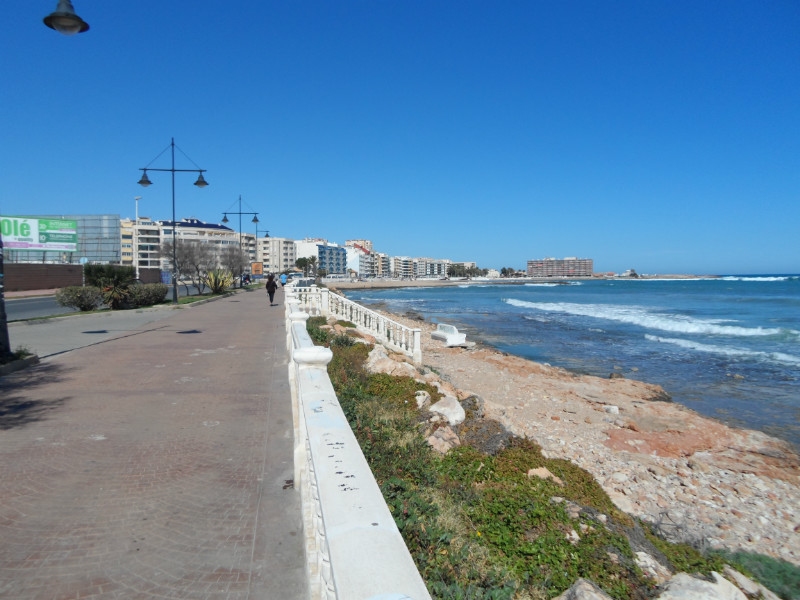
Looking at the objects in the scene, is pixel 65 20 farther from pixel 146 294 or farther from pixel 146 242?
pixel 146 242

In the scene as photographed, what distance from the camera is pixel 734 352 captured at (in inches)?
812

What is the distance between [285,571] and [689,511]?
5524 mm

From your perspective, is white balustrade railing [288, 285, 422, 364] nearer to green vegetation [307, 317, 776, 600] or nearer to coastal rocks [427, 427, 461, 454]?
coastal rocks [427, 427, 461, 454]

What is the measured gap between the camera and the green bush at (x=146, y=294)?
20.5 m

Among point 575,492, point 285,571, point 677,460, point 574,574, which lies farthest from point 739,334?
point 285,571

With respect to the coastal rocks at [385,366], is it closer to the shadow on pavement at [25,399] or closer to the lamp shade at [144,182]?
the shadow on pavement at [25,399]

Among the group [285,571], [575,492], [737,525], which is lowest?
[737,525]

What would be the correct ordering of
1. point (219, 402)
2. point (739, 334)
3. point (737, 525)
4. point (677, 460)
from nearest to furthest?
1. point (737, 525)
2. point (219, 402)
3. point (677, 460)
4. point (739, 334)

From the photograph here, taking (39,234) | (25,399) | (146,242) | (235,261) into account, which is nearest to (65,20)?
(25,399)

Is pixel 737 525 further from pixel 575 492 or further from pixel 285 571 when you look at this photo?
pixel 285 571

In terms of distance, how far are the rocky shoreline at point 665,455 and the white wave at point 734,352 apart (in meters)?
8.55

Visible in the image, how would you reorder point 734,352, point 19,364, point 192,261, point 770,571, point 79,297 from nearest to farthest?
point 770,571, point 19,364, point 79,297, point 734,352, point 192,261

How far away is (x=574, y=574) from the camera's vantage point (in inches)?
152

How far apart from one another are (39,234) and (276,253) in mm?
118866
